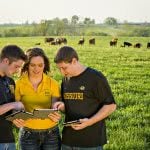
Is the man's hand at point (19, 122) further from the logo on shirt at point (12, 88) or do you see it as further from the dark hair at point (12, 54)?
the dark hair at point (12, 54)

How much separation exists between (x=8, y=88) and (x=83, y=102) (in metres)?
0.80

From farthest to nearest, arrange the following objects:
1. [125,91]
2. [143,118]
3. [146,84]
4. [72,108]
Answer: [146,84]
[125,91]
[143,118]
[72,108]

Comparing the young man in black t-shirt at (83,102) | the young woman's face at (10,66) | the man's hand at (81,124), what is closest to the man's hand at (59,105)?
the young man in black t-shirt at (83,102)

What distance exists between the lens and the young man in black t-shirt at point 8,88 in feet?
16.7

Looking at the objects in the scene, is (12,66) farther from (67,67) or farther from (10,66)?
(67,67)

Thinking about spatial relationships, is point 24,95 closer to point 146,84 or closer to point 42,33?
point 146,84

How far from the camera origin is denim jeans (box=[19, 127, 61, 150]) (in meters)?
5.36

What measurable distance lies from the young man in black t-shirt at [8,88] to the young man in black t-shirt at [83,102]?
416 millimetres

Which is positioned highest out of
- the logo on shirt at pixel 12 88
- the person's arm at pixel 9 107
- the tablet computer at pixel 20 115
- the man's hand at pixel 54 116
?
the logo on shirt at pixel 12 88

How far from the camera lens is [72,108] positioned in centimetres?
537

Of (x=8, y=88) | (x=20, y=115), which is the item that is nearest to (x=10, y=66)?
(x=8, y=88)

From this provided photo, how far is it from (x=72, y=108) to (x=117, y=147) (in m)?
2.89

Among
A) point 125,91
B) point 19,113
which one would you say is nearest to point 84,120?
point 19,113

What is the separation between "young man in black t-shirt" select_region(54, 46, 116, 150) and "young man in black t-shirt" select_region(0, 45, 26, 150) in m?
0.42
